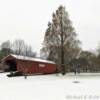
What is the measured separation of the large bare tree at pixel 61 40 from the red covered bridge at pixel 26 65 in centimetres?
343

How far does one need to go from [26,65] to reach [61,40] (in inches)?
279

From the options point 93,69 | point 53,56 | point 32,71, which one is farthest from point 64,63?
point 93,69

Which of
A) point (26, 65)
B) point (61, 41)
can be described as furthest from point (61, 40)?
point (26, 65)

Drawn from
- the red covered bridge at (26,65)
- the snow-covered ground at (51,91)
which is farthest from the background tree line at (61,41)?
the snow-covered ground at (51,91)

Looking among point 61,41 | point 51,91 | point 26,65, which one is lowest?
point 51,91

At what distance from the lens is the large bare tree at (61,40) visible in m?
40.5

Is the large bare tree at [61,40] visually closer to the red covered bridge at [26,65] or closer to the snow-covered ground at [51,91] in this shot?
the red covered bridge at [26,65]

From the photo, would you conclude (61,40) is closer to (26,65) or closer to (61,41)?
(61,41)

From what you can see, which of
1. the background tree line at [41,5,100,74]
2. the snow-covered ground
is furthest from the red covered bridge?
the snow-covered ground

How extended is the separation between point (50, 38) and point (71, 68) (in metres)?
13.3

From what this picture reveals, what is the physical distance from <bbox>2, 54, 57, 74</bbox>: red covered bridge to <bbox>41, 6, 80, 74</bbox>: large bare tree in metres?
3.43

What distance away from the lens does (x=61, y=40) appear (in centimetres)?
4103

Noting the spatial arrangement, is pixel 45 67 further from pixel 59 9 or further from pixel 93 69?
pixel 93 69

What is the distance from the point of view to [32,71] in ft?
142
